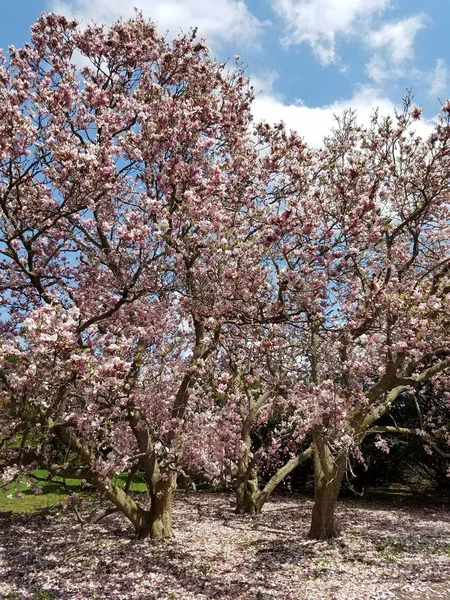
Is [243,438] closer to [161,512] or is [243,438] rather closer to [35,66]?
[161,512]

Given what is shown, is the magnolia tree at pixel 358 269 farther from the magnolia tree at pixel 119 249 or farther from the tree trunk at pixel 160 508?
the tree trunk at pixel 160 508

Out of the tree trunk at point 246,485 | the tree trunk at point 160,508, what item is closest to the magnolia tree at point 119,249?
the tree trunk at point 160,508

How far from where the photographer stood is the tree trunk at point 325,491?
32.4 feet

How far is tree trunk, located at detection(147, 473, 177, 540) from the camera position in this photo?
9.67 m

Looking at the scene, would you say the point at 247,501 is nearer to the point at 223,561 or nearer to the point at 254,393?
the point at 254,393

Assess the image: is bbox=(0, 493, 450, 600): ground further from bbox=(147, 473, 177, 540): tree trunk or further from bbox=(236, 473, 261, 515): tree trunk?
bbox=(236, 473, 261, 515): tree trunk

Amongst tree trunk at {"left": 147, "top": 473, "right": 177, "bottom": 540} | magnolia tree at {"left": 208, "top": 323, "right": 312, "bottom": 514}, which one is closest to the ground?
tree trunk at {"left": 147, "top": 473, "right": 177, "bottom": 540}

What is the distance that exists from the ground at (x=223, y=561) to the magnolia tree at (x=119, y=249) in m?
1.12

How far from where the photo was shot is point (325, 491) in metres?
9.92

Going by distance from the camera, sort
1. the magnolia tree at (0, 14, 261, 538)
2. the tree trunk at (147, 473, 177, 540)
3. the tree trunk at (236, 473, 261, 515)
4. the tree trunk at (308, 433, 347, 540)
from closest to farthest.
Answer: the magnolia tree at (0, 14, 261, 538), the tree trunk at (147, 473, 177, 540), the tree trunk at (308, 433, 347, 540), the tree trunk at (236, 473, 261, 515)

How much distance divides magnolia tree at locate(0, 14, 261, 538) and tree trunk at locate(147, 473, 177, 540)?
4 cm

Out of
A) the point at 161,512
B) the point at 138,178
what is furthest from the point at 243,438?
the point at 138,178

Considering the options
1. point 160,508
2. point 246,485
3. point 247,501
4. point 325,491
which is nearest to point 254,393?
point 246,485

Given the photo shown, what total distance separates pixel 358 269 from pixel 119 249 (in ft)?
12.9
